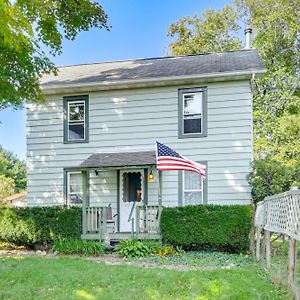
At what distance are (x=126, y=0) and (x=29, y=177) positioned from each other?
37.8ft

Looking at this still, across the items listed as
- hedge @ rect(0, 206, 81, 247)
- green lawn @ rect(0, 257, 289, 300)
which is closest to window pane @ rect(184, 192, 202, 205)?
hedge @ rect(0, 206, 81, 247)

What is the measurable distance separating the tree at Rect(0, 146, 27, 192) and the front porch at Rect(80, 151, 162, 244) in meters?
33.8

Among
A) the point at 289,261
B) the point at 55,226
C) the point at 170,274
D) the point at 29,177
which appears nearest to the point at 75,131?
the point at 29,177

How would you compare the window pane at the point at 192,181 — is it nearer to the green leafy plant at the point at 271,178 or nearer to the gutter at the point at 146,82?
the green leafy plant at the point at 271,178

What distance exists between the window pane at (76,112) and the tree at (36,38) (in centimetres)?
150

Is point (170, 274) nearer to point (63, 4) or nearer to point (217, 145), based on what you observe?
point (217, 145)

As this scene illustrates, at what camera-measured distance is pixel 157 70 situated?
42.4 ft

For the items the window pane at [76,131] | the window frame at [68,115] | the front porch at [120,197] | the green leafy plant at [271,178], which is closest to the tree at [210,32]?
Answer: the window frame at [68,115]

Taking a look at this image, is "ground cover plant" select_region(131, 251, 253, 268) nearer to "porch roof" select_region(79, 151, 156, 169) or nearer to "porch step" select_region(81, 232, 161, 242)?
"porch step" select_region(81, 232, 161, 242)

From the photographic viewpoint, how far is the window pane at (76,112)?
1297cm

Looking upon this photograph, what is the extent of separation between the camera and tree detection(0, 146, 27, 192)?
4664cm

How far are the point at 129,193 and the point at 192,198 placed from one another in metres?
2.02

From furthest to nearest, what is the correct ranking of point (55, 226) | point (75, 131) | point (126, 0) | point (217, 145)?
1. point (126, 0)
2. point (75, 131)
3. point (217, 145)
4. point (55, 226)

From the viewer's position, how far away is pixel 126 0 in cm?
2025
